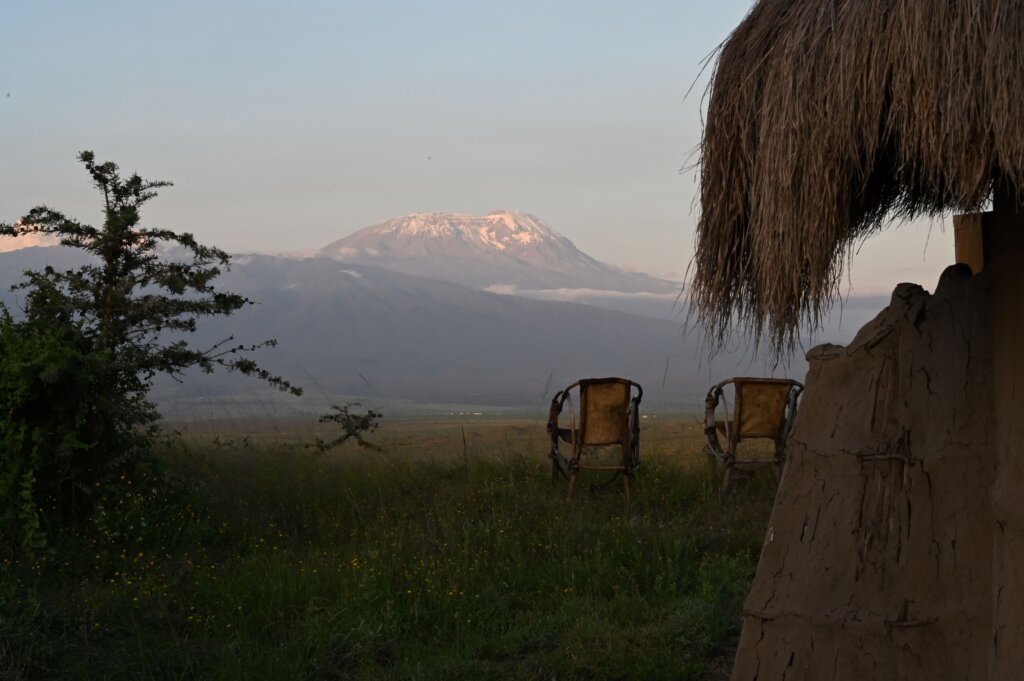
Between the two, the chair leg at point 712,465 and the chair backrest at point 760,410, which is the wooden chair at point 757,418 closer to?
the chair backrest at point 760,410

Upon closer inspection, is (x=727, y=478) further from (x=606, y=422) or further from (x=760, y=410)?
(x=606, y=422)

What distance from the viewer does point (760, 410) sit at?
8680 millimetres

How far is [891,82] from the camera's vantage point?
11.3 ft

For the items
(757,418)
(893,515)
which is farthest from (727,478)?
(893,515)

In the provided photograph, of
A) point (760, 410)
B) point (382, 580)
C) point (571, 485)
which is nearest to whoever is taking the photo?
point (382, 580)

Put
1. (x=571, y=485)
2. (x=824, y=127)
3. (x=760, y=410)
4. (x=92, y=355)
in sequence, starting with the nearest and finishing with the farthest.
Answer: (x=824, y=127)
(x=92, y=355)
(x=571, y=485)
(x=760, y=410)

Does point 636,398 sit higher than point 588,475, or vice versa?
point 636,398

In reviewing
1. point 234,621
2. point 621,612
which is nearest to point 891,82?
point 621,612

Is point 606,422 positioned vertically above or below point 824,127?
below

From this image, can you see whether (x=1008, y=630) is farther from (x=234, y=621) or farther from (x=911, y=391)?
(x=234, y=621)

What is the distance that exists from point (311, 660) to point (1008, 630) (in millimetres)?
2951

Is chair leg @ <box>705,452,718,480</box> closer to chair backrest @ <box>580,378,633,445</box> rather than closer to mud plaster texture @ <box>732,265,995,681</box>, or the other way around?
chair backrest @ <box>580,378,633,445</box>

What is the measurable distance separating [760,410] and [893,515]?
5.11 m

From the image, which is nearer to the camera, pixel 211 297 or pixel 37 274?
pixel 37 274
